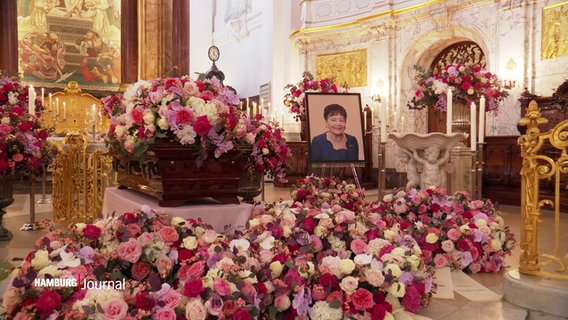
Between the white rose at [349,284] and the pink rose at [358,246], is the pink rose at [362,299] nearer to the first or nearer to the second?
the white rose at [349,284]

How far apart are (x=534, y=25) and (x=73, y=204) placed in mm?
8299

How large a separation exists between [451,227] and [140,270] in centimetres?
273

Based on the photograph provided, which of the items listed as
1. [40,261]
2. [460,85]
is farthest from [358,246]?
[460,85]

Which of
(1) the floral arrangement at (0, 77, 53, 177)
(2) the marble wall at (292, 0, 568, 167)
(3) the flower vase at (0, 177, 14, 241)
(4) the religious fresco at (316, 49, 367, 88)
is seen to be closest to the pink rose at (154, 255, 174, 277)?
(1) the floral arrangement at (0, 77, 53, 177)

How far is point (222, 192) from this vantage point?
303 cm

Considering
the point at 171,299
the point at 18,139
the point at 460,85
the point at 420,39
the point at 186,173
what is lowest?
the point at 171,299

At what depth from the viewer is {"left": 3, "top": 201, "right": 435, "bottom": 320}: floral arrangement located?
1965 millimetres

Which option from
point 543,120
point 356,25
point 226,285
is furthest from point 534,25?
point 226,285

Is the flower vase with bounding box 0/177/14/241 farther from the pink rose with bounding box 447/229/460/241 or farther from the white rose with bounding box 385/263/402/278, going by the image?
the pink rose with bounding box 447/229/460/241

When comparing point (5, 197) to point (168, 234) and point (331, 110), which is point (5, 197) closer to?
point (168, 234)

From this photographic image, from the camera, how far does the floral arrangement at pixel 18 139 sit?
4.44m

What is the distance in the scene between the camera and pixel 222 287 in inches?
83.1

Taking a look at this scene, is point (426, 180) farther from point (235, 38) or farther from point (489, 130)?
point (235, 38)

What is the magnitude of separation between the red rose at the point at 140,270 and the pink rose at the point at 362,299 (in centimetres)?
98
